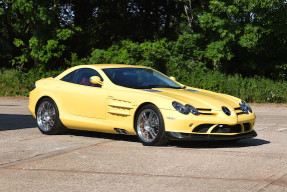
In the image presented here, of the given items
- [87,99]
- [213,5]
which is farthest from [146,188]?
[213,5]

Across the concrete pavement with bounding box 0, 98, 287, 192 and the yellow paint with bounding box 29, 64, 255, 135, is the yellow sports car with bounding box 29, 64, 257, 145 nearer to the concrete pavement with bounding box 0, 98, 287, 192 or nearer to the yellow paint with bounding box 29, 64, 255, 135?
the yellow paint with bounding box 29, 64, 255, 135

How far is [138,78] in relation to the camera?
10469mm

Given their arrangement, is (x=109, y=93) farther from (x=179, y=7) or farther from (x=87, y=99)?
(x=179, y=7)

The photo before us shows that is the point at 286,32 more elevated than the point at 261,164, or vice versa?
the point at 286,32

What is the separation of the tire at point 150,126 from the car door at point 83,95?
912mm

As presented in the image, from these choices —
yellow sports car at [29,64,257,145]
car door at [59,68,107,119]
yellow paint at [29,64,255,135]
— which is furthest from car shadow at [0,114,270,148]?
car door at [59,68,107,119]

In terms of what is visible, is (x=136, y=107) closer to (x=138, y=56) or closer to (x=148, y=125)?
(x=148, y=125)

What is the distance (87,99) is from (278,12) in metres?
21.6

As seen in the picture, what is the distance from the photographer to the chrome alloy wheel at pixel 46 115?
1128cm

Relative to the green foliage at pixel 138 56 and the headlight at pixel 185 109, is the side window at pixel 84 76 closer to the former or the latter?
the headlight at pixel 185 109

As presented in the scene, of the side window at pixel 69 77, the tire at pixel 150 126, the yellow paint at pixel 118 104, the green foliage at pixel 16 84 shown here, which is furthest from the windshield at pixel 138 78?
the green foliage at pixel 16 84

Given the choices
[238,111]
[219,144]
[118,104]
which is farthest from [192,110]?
[118,104]

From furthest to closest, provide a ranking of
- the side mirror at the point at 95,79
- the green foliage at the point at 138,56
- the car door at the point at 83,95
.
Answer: the green foliage at the point at 138,56, the car door at the point at 83,95, the side mirror at the point at 95,79

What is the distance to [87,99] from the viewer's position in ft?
34.7
